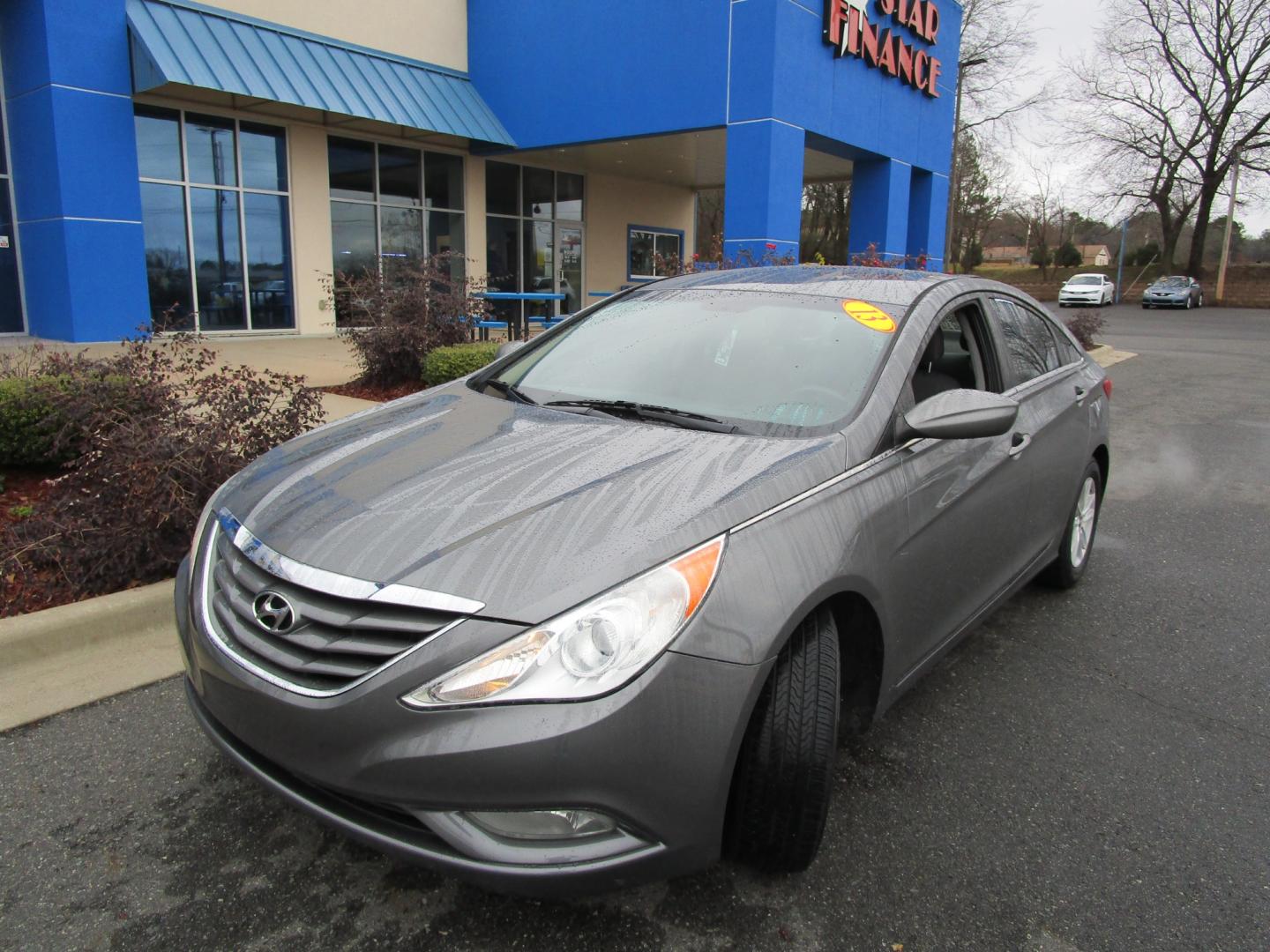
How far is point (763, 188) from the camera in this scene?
46.3ft

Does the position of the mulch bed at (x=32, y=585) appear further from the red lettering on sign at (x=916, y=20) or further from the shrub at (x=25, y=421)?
the red lettering on sign at (x=916, y=20)

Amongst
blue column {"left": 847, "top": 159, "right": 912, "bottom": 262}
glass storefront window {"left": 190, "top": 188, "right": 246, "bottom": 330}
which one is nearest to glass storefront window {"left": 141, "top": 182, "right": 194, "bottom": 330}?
glass storefront window {"left": 190, "top": 188, "right": 246, "bottom": 330}

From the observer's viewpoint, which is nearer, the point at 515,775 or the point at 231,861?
the point at 515,775

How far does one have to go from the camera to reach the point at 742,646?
201 cm

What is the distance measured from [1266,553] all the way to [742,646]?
16.4 feet

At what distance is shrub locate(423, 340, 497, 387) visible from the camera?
8492 mm

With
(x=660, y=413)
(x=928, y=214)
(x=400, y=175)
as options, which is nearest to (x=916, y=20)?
(x=928, y=214)

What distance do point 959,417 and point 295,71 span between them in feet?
46.0

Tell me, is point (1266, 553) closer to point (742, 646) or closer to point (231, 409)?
point (742, 646)

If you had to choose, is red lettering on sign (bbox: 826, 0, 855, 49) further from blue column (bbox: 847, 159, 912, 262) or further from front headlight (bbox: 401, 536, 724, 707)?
front headlight (bbox: 401, 536, 724, 707)

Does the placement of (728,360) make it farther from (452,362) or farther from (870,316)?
(452,362)

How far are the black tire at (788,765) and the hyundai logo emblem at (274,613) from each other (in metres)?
1.11

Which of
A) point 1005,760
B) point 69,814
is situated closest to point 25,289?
point 69,814

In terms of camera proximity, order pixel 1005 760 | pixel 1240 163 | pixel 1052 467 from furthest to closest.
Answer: pixel 1240 163
pixel 1052 467
pixel 1005 760
